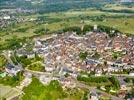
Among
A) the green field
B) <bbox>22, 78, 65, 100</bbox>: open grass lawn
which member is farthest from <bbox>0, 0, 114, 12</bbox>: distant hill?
<bbox>22, 78, 65, 100</bbox>: open grass lawn

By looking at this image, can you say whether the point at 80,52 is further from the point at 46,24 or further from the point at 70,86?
the point at 46,24

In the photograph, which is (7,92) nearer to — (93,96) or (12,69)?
(12,69)

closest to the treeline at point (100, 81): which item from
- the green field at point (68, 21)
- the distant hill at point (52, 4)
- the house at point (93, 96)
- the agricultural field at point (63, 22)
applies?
the house at point (93, 96)

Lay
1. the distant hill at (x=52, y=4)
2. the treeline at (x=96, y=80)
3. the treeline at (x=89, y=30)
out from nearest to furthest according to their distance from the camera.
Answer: the treeline at (x=96, y=80) → the treeline at (x=89, y=30) → the distant hill at (x=52, y=4)

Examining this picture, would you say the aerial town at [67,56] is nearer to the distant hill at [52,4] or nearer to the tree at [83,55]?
the tree at [83,55]

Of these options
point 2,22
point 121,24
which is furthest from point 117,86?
point 2,22

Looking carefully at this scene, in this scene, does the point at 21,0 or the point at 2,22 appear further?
the point at 21,0

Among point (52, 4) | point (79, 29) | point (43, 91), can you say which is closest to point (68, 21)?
point (79, 29)

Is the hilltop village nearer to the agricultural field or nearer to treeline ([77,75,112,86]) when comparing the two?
treeline ([77,75,112,86])
